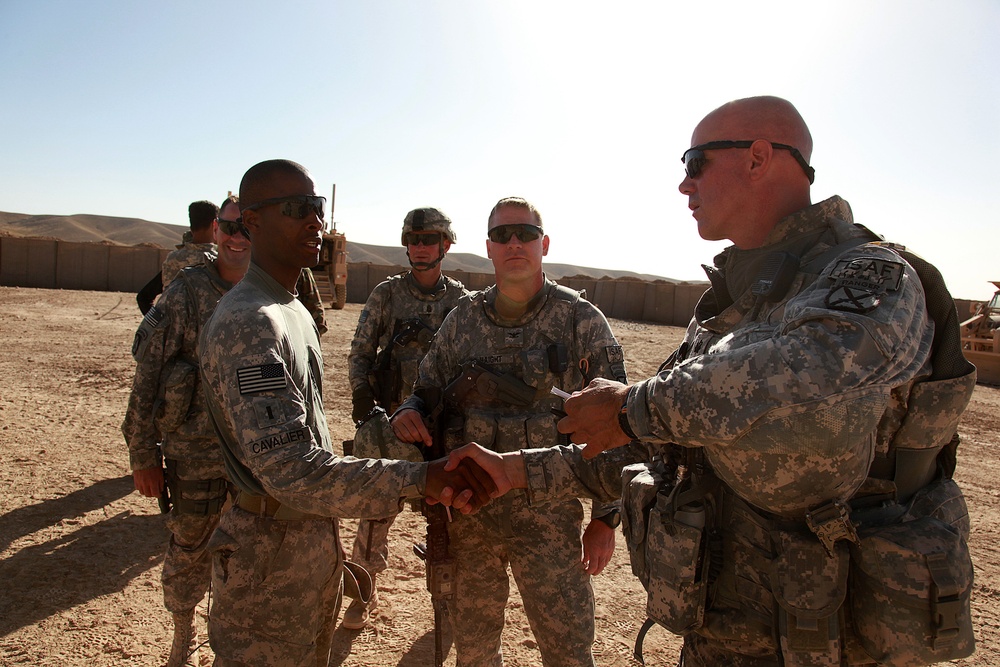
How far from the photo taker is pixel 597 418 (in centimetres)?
187

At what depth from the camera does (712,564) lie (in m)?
1.96

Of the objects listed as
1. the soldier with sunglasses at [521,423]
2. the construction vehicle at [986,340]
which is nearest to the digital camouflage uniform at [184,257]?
the soldier with sunglasses at [521,423]

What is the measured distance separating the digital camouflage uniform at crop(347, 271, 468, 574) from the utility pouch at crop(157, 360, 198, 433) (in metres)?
1.31

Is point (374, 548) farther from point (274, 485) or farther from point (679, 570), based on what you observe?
point (679, 570)

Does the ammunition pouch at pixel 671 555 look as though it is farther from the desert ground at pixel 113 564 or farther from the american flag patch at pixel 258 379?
the desert ground at pixel 113 564

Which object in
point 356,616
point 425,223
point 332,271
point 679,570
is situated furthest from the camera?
point 332,271

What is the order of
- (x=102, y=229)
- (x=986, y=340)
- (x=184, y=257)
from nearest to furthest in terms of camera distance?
(x=184, y=257) → (x=986, y=340) → (x=102, y=229)

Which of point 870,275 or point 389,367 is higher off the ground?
point 870,275

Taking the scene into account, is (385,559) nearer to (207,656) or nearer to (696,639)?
(207,656)

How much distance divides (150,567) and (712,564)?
405cm

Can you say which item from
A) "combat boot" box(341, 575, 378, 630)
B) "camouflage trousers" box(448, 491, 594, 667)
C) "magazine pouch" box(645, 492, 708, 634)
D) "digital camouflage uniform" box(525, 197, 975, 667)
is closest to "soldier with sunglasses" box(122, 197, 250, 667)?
"combat boot" box(341, 575, 378, 630)

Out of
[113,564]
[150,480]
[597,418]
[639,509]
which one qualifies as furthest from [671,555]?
[113,564]

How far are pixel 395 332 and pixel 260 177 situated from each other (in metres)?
2.42

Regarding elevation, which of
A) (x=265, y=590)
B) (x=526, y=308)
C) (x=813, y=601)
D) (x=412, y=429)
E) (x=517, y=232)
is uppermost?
(x=517, y=232)
